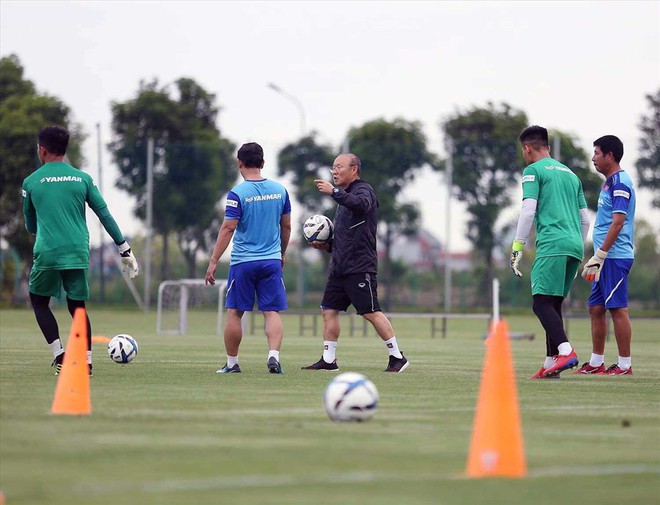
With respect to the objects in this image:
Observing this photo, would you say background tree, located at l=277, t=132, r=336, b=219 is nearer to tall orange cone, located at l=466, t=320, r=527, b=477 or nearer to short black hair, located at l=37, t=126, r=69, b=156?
short black hair, located at l=37, t=126, r=69, b=156

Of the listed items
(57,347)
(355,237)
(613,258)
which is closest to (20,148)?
(355,237)

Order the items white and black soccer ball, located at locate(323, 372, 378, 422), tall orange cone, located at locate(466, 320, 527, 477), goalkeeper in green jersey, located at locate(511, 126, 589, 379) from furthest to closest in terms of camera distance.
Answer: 1. goalkeeper in green jersey, located at locate(511, 126, 589, 379)
2. white and black soccer ball, located at locate(323, 372, 378, 422)
3. tall orange cone, located at locate(466, 320, 527, 477)

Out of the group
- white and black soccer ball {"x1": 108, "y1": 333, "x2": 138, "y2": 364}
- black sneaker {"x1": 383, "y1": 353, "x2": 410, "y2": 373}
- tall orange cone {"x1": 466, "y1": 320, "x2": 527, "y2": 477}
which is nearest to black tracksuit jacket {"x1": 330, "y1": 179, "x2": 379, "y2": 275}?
black sneaker {"x1": 383, "y1": 353, "x2": 410, "y2": 373}

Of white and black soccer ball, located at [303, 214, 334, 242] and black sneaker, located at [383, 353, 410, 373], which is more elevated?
white and black soccer ball, located at [303, 214, 334, 242]

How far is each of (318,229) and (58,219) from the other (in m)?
2.78

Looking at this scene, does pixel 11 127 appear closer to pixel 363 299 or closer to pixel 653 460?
pixel 363 299

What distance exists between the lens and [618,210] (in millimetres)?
12219

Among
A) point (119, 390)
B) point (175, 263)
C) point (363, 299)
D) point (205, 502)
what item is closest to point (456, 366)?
point (363, 299)

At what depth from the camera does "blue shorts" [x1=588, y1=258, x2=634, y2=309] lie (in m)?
12.5

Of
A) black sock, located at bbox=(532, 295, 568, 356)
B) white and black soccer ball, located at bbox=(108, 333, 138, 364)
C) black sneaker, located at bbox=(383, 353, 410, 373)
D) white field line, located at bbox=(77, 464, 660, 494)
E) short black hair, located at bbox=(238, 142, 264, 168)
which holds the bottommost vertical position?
white field line, located at bbox=(77, 464, 660, 494)

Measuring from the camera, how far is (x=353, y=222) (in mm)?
12398

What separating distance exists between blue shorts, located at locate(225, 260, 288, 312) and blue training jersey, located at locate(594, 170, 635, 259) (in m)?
3.05

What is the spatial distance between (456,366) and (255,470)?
8.47 m

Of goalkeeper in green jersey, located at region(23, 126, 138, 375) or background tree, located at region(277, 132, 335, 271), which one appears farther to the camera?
background tree, located at region(277, 132, 335, 271)
